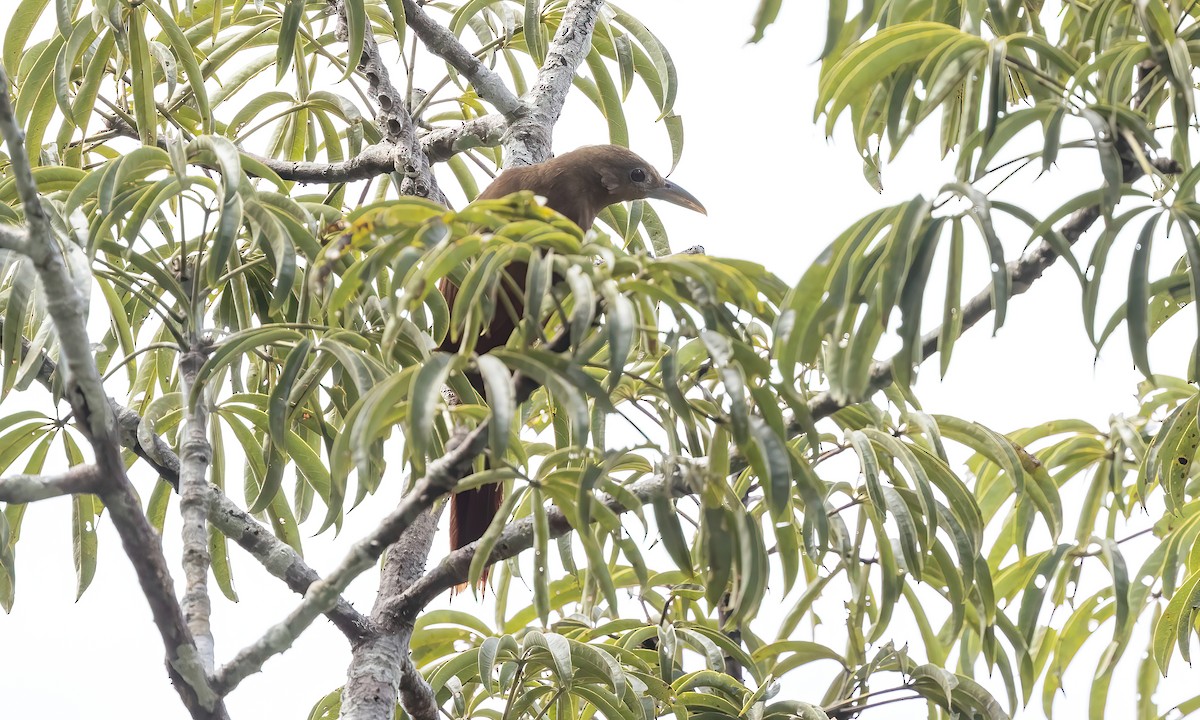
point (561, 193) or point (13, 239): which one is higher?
point (561, 193)

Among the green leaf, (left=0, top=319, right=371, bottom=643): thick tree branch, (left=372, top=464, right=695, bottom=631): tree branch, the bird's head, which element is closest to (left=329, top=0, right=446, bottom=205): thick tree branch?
the bird's head

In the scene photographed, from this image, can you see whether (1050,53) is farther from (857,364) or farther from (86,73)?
(86,73)

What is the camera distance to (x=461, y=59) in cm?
263

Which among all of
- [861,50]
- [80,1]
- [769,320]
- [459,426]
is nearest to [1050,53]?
[861,50]

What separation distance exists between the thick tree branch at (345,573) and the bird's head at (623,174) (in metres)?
1.87

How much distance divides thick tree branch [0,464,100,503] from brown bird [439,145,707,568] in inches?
47.7

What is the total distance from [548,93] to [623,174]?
20.5 inches

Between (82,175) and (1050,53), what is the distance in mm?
1485

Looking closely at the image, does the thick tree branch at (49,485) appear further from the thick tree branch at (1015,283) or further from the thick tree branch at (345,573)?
the thick tree branch at (1015,283)

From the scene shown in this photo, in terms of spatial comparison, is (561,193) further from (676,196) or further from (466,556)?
(466,556)

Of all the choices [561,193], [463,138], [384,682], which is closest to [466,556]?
[384,682]

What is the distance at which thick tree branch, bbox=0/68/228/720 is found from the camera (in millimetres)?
1176

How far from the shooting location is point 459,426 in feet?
4.77

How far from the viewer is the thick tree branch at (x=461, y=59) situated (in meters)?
2.54
